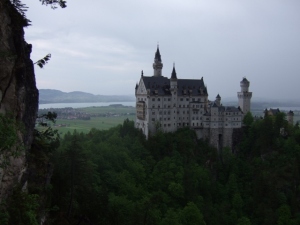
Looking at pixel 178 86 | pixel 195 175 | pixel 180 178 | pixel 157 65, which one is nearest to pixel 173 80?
pixel 178 86

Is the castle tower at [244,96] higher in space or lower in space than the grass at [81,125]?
higher

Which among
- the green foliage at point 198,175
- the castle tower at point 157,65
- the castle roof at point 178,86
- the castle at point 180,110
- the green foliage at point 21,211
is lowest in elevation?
the green foliage at point 198,175

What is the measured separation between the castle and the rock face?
160 feet

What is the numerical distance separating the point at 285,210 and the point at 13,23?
52908mm

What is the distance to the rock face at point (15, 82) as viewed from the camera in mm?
18297

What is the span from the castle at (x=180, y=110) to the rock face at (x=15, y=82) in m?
48.9

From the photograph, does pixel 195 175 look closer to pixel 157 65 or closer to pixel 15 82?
pixel 157 65

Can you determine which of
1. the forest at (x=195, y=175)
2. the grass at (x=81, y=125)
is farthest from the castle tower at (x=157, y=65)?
the grass at (x=81, y=125)

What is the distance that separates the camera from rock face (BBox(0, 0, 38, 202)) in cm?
1830

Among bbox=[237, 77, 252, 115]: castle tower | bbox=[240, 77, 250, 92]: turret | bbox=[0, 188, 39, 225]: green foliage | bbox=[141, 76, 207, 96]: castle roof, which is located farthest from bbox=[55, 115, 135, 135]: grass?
bbox=[0, 188, 39, 225]: green foliage

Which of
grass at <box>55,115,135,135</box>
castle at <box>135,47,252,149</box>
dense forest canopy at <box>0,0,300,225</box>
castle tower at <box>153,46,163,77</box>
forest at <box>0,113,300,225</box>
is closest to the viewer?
dense forest canopy at <box>0,0,300,225</box>

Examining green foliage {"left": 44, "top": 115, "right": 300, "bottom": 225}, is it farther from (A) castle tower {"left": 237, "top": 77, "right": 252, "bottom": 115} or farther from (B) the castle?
(A) castle tower {"left": 237, "top": 77, "right": 252, "bottom": 115}

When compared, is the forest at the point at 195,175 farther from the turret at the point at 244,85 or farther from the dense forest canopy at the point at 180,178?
the turret at the point at 244,85

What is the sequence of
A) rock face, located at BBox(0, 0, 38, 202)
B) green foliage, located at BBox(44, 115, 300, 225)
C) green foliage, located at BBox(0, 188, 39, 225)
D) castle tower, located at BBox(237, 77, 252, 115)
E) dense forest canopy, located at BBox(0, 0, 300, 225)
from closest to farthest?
green foliage, located at BBox(0, 188, 39, 225), rock face, located at BBox(0, 0, 38, 202), dense forest canopy, located at BBox(0, 0, 300, 225), green foliage, located at BBox(44, 115, 300, 225), castle tower, located at BBox(237, 77, 252, 115)
